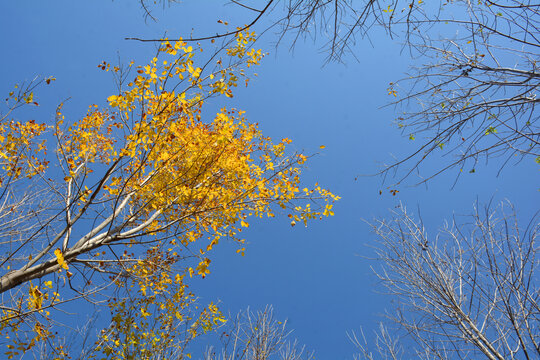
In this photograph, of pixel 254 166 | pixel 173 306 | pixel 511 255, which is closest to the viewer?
pixel 511 255

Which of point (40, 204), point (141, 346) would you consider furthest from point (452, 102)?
point (40, 204)

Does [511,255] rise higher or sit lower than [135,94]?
lower

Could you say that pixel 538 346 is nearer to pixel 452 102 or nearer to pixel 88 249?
pixel 452 102

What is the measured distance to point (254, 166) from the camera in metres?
4.93

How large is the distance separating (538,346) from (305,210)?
2.59m

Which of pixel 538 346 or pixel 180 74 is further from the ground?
pixel 180 74

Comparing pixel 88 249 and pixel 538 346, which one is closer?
pixel 538 346

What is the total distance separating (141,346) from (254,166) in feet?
11.4

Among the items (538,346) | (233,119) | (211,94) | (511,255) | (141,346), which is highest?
(233,119)

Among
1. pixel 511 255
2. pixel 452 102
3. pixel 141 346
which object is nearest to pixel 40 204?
pixel 141 346

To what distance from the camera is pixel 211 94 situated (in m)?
3.12

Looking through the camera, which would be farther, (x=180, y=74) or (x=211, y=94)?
(x=211, y=94)

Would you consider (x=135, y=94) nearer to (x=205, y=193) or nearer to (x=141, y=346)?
(x=205, y=193)

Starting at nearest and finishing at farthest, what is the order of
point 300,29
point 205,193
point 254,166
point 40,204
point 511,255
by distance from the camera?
point 300,29 → point 511,255 → point 205,193 → point 254,166 → point 40,204
